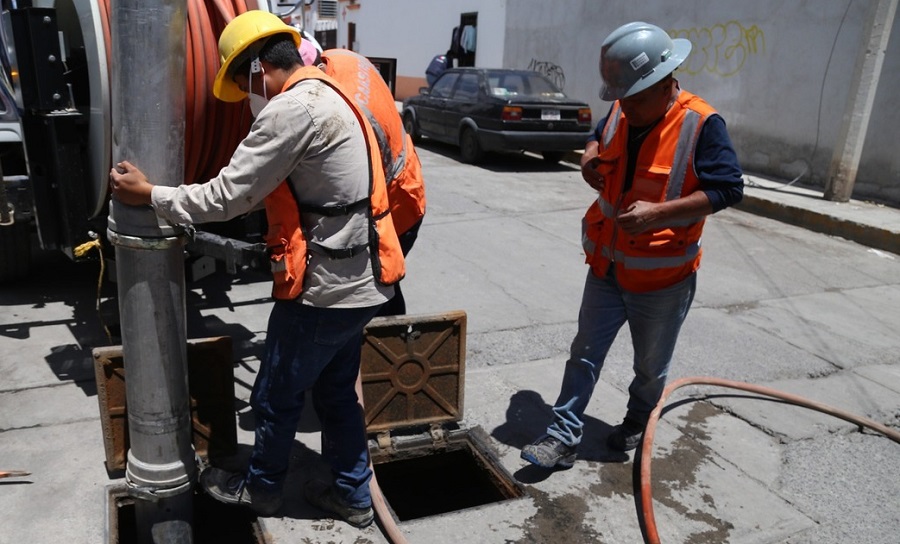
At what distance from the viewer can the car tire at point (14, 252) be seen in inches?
204

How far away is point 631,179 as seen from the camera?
329 centimetres

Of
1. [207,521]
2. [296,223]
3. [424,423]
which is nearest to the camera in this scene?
[296,223]

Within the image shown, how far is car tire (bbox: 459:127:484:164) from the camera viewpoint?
1222cm

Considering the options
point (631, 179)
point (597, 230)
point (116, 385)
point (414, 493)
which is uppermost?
point (631, 179)

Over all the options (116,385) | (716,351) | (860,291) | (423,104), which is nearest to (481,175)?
(423,104)

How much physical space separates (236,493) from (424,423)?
102cm

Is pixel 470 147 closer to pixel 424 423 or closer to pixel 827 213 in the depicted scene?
pixel 827 213

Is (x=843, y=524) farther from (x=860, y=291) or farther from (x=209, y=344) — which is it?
(x=860, y=291)

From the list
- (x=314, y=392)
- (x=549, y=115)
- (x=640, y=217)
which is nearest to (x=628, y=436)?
(x=640, y=217)

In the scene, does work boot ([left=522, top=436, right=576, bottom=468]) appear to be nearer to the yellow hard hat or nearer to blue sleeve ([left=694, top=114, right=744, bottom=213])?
blue sleeve ([left=694, top=114, right=744, bottom=213])

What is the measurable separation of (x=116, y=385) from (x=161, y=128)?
1.22 m

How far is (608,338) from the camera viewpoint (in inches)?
137

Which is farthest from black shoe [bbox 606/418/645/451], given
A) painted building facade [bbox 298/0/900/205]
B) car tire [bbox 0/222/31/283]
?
painted building facade [bbox 298/0/900/205]

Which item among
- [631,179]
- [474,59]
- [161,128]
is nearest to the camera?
[161,128]
